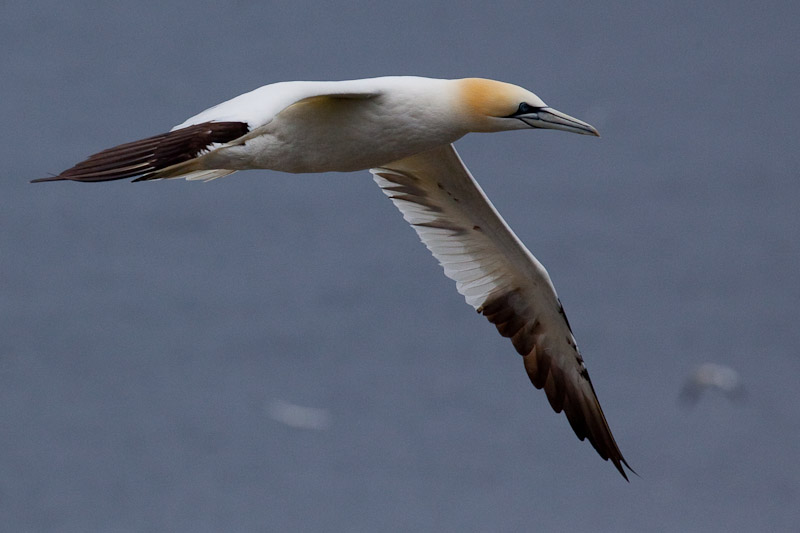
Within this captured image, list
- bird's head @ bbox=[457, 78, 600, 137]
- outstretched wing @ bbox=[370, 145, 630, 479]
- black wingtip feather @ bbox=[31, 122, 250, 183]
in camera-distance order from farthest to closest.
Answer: outstretched wing @ bbox=[370, 145, 630, 479], bird's head @ bbox=[457, 78, 600, 137], black wingtip feather @ bbox=[31, 122, 250, 183]

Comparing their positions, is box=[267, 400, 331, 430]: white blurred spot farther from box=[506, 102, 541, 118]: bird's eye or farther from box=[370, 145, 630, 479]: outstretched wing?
box=[506, 102, 541, 118]: bird's eye

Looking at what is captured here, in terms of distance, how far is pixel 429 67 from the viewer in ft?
52.6

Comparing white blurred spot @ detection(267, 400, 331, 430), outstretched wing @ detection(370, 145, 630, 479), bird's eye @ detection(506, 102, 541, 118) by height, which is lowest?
white blurred spot @ detection(267, 400, 331, 430)

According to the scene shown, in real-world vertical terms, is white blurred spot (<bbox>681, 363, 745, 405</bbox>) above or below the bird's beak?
below

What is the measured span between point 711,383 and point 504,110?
7.98m

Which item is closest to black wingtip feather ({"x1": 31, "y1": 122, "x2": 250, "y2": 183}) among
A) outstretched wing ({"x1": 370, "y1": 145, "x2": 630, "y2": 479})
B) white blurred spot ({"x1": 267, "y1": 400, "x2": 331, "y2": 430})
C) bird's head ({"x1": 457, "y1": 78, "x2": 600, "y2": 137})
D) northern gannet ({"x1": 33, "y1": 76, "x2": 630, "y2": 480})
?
northern gannet ({"x1": 33, "y1": 76, "x2": 630, "y2": 480})

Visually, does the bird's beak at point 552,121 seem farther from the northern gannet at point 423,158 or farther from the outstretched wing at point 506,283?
the outstretched wing at point 506,283

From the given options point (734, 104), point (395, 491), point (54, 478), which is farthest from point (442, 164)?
point (734, 104)

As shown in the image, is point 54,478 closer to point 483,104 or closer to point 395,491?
point 395,491

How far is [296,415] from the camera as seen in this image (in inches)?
587

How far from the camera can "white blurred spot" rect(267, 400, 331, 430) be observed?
14734 millimetres

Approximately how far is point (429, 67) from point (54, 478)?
567 centimetres

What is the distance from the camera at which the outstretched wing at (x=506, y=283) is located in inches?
351

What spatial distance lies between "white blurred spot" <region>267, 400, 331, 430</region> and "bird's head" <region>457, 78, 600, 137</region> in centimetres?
766
